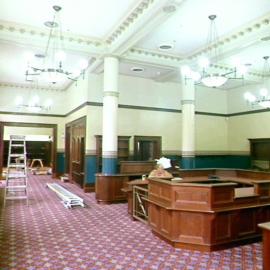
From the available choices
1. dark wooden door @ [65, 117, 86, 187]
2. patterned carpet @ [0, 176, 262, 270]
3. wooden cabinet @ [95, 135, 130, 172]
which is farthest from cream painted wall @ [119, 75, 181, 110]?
patterned carpet @ [0, 176, 262, 270]

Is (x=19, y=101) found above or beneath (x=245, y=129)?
above

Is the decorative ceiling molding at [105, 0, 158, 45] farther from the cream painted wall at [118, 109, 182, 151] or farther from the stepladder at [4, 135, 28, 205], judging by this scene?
the stepladder at [4, 135, 28, 205]

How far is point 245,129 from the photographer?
12.2 metres

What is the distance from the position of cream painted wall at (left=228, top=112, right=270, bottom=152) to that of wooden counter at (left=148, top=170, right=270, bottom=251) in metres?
7.26

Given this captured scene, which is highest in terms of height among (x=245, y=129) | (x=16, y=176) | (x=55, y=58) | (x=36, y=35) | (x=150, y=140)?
(x=36, y=35)

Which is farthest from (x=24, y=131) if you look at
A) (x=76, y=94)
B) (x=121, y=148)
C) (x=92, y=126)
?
(x=121, y=148)

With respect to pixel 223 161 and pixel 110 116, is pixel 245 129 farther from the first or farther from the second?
pixel 110 116

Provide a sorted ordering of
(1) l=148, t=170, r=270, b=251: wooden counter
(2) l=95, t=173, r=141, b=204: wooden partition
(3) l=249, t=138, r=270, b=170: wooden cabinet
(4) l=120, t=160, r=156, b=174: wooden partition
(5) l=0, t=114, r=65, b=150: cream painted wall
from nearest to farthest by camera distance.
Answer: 1. (1) l=148, t=170, r=270, b=251: wooden counter
2. (2) l=95, t=173, r=141, b=204: wooden partition
3. (4) l=120, t=160, r=156, b=174: wooden partition
4. (3) l=249, t=138, r=270, b=170: wooden cabinet
5. (5) l=0, t=114, r=65, b=150: cream painted wall

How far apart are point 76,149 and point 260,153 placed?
7.25m

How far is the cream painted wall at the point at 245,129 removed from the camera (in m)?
11.4

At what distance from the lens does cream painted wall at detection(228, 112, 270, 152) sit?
1141 centimetres

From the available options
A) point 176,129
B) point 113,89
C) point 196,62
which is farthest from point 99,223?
point 176,129

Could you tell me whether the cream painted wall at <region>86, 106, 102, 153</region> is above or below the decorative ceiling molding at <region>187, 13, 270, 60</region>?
below

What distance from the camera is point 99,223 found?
19.3 feet
